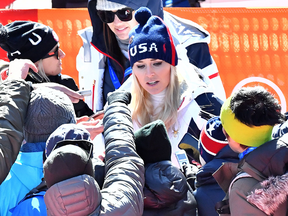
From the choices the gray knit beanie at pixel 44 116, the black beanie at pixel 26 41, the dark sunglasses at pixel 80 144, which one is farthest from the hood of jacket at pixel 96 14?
the dark sunglasses at pixel 80 144

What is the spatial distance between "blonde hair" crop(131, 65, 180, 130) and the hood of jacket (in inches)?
35.2

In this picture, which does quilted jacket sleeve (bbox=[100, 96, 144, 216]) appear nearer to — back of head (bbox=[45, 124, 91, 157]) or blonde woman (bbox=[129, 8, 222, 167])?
back of head (bbox=[45, 124, 91, 157])

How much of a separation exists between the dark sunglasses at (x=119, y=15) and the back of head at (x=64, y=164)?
233 cm

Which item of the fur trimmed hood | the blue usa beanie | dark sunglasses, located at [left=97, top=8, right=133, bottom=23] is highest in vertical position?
dark sunglasses, located at [left=97, top=8, right=133, bottom=23]

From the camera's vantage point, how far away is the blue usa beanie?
9.50 feet

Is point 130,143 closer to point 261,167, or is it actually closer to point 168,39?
point 261,167

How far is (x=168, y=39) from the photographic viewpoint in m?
2.96

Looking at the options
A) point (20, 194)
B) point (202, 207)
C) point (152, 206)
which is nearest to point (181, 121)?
point (202, 207)

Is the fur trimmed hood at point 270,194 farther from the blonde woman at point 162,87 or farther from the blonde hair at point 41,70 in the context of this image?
the blonde hair at point 41,70

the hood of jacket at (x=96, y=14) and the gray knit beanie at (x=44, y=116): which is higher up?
the hood of jacket at (x=96, y=14)

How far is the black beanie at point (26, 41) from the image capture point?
333cm

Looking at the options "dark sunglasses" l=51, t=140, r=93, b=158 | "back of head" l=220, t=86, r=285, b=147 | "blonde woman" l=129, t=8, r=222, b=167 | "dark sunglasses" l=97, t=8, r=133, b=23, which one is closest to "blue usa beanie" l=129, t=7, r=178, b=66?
"blonde woman" l=129, t=8, r=222, b=167

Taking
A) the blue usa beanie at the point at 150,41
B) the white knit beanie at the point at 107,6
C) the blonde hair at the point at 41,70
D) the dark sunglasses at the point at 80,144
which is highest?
the white knit beanie at the point at 107,6

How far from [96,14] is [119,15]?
39 cm
